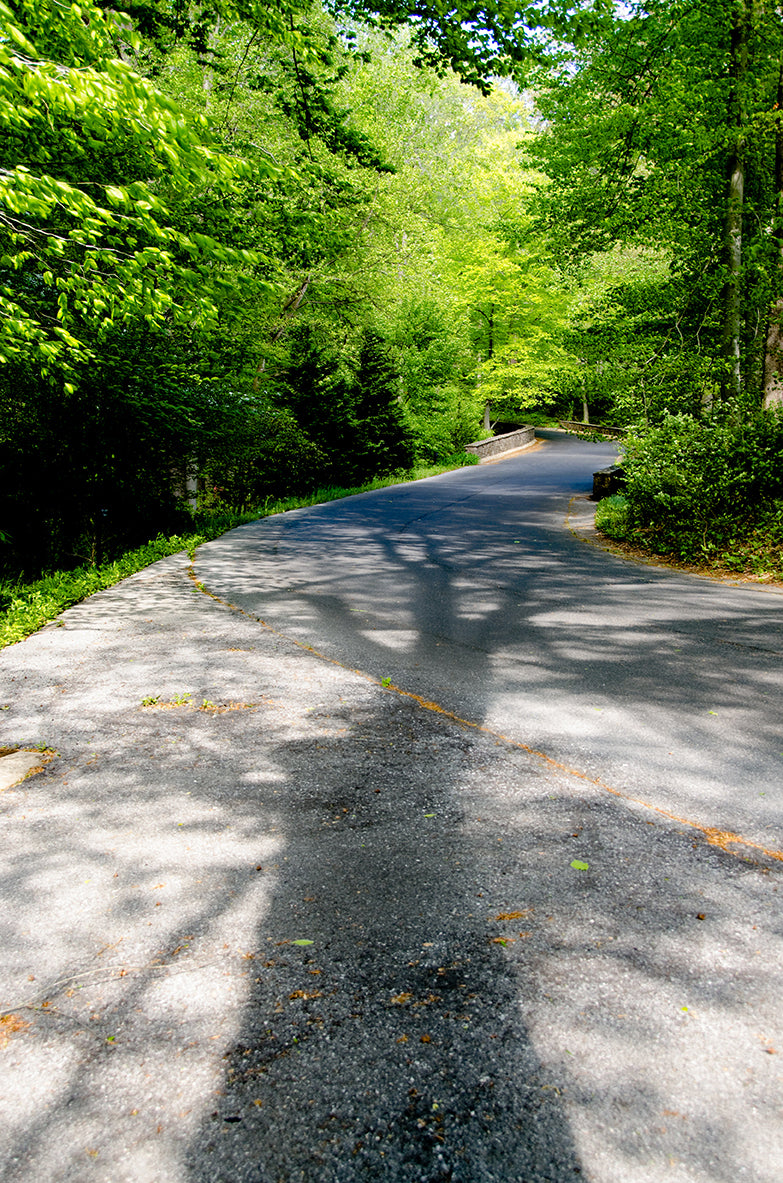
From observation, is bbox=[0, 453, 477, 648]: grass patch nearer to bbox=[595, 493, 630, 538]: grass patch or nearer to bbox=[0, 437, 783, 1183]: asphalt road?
bbox=[0, 437, 783, 1183]: asphalt road

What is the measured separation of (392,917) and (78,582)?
7739 millimetres

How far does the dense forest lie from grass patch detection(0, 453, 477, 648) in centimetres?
86

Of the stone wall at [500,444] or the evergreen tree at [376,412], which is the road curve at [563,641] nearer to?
the evergreen tree at [376,412]

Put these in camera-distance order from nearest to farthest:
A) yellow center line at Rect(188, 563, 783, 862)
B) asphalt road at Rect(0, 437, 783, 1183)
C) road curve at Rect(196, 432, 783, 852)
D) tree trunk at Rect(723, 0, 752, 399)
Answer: asphalt road at Rect(0, 437, 783, 1183) < yellow center line at Rect(188, 563, 783, 862) < road curve at Rect(196, 432, 783, 852) < tree trunk at Rect(723, 0, 752, 399)

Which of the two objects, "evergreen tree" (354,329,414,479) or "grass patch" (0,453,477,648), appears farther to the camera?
"evergreen tree" (354,329,414,479)

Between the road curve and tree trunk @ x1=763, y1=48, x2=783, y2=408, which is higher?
tree trunk @ x1=763, y1=48, x2=783, y2=408

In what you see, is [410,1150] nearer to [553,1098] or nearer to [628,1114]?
[553,1098]

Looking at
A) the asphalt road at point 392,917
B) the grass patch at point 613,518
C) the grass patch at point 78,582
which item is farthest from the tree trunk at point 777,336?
the grass patch at point 78,582

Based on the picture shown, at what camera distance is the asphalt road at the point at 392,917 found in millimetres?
1963

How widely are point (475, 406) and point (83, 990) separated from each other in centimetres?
3497

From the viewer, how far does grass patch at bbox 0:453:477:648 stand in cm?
736

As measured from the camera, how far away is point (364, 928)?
2.77m

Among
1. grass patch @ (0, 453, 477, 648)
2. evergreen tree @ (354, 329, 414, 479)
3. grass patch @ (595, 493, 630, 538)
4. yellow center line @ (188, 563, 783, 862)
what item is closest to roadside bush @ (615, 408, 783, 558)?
grass patch @ (595, 493, 630, 538)

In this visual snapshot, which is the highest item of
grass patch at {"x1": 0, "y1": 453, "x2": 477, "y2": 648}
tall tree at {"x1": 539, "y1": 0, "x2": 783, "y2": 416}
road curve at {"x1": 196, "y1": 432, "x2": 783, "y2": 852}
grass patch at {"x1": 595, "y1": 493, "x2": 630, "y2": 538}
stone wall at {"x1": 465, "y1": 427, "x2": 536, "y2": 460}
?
tall tree at {"x1": 539, "y1": 0, "x2": 783, "y2": 416}
